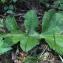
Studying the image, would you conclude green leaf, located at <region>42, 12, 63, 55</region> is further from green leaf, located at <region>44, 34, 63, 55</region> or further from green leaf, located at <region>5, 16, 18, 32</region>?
green leaf, located at <region>5, 16, 18, 32</region>

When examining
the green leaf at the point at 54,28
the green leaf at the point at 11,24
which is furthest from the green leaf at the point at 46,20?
the green leaf at the point at 11,24

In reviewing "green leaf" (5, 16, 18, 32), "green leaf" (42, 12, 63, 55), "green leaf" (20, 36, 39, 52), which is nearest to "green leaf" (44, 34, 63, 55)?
"green leaf" (42, 12, 63, 55)

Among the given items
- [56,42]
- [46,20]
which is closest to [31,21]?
[46,20]

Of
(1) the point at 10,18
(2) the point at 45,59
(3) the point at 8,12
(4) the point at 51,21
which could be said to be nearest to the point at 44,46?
(2) the point at 45,59

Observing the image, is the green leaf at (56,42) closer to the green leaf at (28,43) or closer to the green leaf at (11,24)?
the green leaf at (28,43)

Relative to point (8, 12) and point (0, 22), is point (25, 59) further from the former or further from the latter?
point (8, 12)
